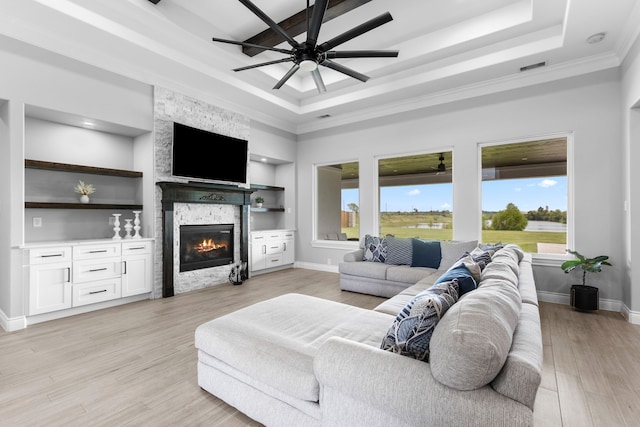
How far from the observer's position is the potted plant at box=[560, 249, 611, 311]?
12.5 feet

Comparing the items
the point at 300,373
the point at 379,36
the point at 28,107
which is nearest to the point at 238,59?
the point at 379,36

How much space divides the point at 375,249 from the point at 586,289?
107 inches

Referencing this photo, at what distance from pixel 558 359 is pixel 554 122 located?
327 centimetres

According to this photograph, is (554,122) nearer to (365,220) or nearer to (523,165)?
(523,165)

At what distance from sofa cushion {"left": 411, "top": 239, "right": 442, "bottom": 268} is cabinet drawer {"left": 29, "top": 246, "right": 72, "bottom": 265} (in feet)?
14.8

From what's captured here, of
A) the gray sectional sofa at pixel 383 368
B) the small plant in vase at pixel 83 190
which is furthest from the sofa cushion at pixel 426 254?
the small plant in vase at pixel 83 190

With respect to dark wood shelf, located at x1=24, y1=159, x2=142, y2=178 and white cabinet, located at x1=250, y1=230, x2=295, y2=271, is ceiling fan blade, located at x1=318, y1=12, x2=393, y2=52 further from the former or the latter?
white cabinet, located at x1=250, y1=230, x2=295, y2=271

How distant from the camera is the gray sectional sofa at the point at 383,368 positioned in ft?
3.49

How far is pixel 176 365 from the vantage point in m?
2.51

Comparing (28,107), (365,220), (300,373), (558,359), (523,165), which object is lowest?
(558,359)

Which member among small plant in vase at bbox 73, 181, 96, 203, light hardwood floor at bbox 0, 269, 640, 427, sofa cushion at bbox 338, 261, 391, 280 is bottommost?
light hardwood floor at bbox 0, 269, 640, 427

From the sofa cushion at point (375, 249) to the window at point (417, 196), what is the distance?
917mm

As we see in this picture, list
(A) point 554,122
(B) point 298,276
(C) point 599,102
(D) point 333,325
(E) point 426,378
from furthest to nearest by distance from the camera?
(B) point 298,276 → (A) point 554,122 → (C) point 599,102 → (D) point 333,325 → (E) point 426,378

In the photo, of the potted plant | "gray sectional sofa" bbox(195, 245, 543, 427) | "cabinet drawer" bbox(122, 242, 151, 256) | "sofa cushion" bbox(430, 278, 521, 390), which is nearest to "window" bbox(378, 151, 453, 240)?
the potted plant
